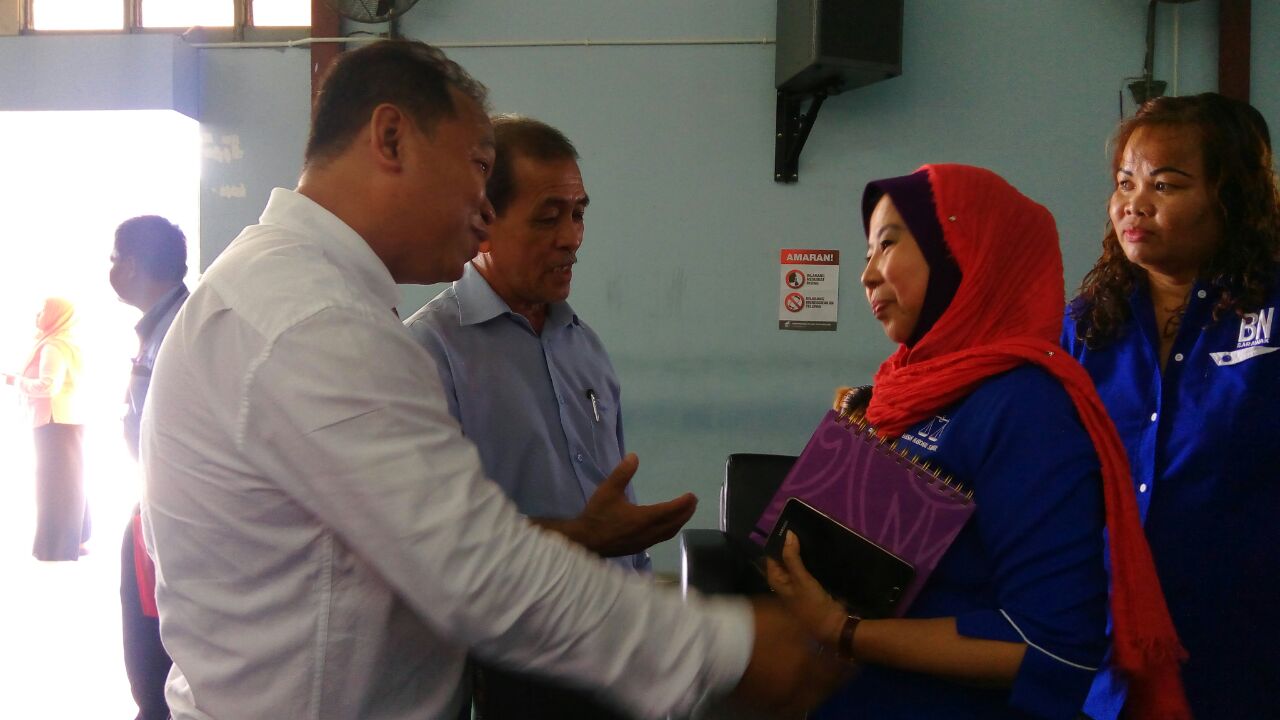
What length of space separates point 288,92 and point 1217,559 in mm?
3687

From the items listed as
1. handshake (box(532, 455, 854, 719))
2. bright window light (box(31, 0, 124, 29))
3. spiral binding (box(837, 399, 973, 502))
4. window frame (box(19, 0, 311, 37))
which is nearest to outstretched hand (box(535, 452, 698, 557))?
handshake (box(532, 455, 854, 719))

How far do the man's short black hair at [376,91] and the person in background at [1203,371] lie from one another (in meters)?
1.36

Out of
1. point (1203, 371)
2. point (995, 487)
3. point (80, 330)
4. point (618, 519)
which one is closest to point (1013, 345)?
point (995, 487)

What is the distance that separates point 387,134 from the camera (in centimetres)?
103

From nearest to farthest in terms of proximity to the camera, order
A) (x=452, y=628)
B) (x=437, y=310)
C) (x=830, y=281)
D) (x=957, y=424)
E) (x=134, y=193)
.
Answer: (x=452, y=628)
(x=957, y=424)
(x=437, y=310)
(x=830, y=281)
(x=134, y=193)

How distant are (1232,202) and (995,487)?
1.03 meters

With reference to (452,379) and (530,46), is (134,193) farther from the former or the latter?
(452,379)

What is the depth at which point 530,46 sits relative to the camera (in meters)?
3.58

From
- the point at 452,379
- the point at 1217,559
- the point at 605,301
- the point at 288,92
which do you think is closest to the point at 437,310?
the point at 452,379

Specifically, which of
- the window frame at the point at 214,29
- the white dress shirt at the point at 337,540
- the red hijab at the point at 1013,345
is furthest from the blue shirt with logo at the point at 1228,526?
the window frame at the point at 214,29

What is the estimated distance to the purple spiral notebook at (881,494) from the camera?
104 centimetres

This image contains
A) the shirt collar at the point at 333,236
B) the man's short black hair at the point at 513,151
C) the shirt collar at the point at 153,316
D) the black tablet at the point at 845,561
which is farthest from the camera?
the shirt collar at the point at 153,316

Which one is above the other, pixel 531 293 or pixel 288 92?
pixel 288 92

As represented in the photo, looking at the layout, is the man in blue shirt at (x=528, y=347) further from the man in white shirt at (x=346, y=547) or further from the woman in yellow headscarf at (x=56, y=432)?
the woman in yellow headscarf at (x=56, y=432)
